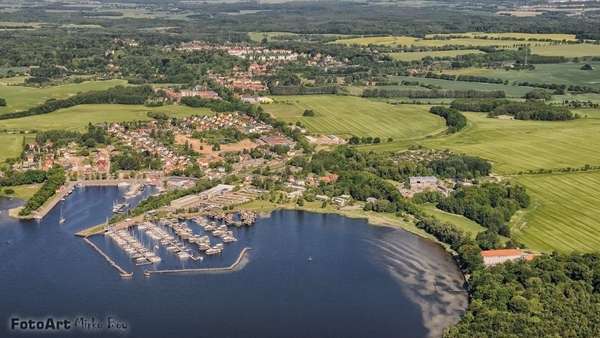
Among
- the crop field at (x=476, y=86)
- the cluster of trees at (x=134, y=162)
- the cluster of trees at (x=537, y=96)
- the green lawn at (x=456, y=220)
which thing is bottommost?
the crop field at (x=476, y=86)

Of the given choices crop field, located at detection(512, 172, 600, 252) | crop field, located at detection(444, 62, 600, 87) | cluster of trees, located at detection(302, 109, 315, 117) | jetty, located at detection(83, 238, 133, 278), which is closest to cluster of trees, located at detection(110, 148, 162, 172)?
jetty, located at detection(83, 238, 133, 278)

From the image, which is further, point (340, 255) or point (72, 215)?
point (72, 215)

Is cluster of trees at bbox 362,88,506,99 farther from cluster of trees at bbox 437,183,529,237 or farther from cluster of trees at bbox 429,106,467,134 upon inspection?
cluster of trees at bbox 437,183,529,237

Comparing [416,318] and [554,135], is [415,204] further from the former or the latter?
[554,135]

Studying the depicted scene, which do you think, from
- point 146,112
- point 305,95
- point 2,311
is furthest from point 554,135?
point 2,311

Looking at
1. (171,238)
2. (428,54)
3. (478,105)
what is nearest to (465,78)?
(478,105)

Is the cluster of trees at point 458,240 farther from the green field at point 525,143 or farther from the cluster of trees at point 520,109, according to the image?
the cluster of trees at point 520,109

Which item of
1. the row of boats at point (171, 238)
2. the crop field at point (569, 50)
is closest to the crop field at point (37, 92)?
the row of boats at point (171, 238)
